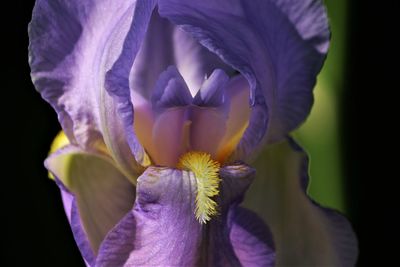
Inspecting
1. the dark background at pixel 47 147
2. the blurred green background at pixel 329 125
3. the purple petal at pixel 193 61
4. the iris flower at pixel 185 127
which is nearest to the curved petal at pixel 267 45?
the iris flower at pixel 185 127

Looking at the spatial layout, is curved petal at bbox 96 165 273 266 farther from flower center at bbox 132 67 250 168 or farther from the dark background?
the dark background

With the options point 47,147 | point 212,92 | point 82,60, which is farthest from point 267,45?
point 47,147

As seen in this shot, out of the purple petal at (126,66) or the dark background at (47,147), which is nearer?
the purple petal at (126,66)

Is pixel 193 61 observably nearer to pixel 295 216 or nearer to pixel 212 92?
pixel 212 92

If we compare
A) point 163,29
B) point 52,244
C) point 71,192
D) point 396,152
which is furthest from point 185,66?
point 52,244

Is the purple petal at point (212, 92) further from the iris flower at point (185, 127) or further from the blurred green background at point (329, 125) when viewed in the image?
the blurred green background at point (329, 125)
